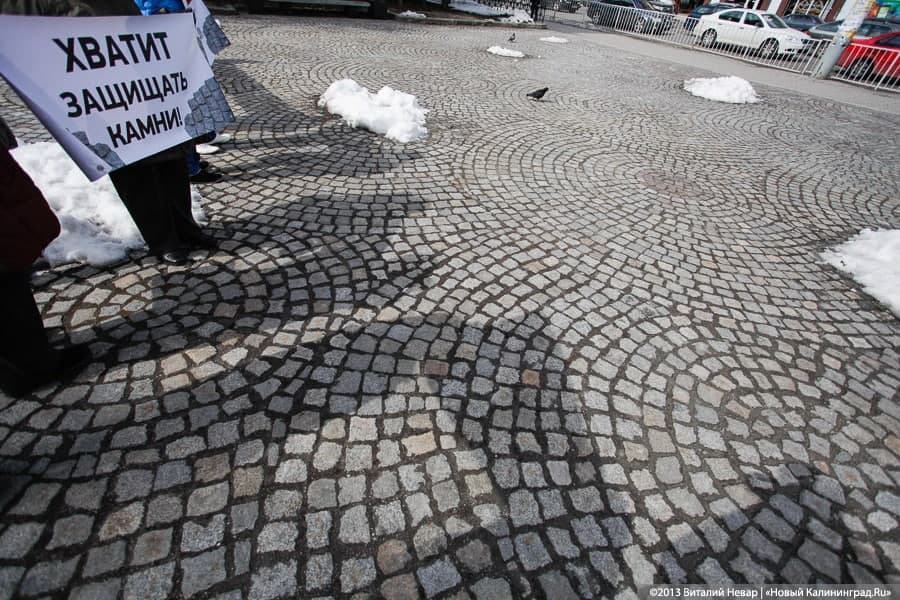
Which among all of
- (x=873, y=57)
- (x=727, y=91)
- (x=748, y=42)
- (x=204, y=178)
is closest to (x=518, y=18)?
(x=748, y=42)

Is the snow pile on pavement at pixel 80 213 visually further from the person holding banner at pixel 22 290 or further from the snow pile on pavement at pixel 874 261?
the snow pile on pavement at pixel 874 261

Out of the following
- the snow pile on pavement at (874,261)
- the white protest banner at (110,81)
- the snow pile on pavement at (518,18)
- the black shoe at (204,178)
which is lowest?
the snow pile on pavement at (874,261)

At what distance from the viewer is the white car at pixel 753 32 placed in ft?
55.9

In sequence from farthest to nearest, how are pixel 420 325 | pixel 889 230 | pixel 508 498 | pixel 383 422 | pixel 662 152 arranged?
1. pixel 662 152
2. pixel 889 230
3. pixel 420 325
4. pixel 383 422
5. pixel 508 498

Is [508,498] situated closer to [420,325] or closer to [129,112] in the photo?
[420,325]

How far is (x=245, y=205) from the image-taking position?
178 inches

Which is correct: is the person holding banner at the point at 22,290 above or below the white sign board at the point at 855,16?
below

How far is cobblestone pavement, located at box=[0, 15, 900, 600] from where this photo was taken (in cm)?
203

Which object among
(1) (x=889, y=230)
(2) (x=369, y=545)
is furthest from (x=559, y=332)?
(1) (x=889, y=230)

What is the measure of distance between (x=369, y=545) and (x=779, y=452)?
2548mm

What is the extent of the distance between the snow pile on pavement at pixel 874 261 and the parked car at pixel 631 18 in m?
21.3

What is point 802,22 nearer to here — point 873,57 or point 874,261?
point 873,57

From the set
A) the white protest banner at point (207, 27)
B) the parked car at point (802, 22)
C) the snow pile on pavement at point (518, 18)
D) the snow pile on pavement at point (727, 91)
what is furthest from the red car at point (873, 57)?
the white protest banner at point (207, 27)

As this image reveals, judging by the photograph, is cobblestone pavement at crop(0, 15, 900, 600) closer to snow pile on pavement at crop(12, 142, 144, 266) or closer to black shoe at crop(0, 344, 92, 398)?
black shoe at crop(0, 344, 92, 398)
